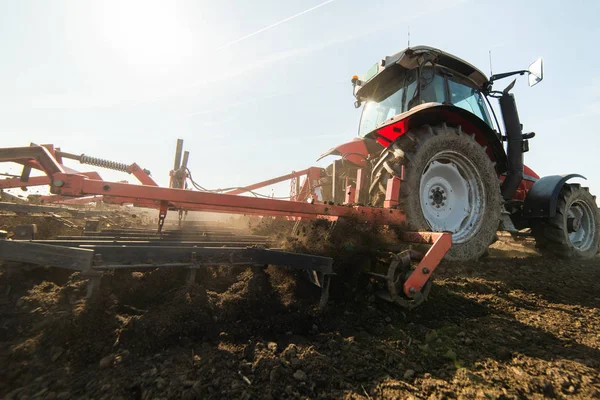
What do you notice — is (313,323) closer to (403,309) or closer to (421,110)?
(403,309)

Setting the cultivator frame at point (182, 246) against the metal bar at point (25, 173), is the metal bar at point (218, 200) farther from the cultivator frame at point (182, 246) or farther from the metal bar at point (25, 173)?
the metal bar at point (25, 173)

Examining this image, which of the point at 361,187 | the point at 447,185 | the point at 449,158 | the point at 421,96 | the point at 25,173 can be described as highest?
the point at 421,96

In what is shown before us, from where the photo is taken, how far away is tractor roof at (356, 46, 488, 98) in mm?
3527

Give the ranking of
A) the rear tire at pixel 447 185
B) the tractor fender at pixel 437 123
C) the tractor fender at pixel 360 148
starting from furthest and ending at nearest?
the tractor fender at pixel 360 148, the tractor fender at pixel 437 123, the rear tire at pixel 447 185

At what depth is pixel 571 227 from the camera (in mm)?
4578

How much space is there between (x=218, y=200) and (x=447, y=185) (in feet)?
9.30

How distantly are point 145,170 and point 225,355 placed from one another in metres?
3.52

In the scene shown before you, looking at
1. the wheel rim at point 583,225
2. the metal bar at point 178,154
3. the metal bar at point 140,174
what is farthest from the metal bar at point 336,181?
the wheel rim at point 583,225

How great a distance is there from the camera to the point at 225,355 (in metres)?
1.37

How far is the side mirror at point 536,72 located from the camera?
3842mm

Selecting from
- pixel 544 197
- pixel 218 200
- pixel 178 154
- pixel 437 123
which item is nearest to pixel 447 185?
pixel 437 123

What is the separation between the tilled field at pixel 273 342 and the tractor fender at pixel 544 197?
2589 mm

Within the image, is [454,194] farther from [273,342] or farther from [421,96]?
[273,342]

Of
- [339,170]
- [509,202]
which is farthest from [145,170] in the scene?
[509,202]
